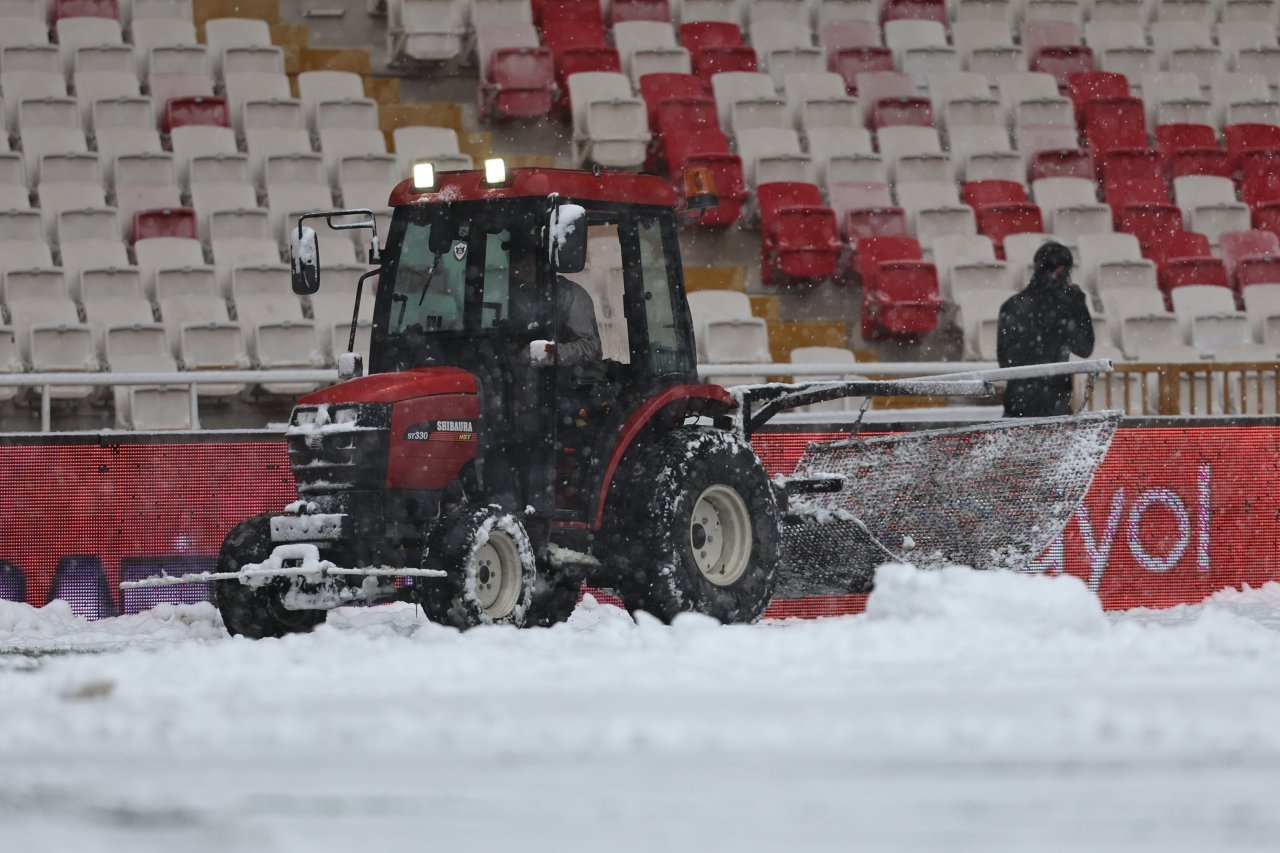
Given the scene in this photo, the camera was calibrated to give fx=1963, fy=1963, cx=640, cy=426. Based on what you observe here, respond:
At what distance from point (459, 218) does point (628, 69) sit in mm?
8417

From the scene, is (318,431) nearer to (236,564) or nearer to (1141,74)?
(236,564)

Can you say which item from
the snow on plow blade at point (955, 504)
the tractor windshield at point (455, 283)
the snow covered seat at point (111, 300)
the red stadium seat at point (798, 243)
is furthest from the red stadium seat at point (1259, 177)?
the tractor windshield at point (455, 283)

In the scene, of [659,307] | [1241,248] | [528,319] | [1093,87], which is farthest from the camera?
[1093,87]

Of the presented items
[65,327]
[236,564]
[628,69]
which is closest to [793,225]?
[628,69]

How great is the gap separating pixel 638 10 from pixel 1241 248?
554cm

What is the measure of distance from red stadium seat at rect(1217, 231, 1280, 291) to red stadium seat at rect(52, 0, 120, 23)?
9.26 metres

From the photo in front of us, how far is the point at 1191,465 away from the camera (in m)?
11.2

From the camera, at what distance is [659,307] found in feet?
28.9

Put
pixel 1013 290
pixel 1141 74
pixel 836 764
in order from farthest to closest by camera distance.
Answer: pixel 1141 74 → pixel 1013 290 → pixel 836 764

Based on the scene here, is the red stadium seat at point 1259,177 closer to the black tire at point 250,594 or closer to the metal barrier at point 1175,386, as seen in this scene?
the metal barrier at point 1175,386

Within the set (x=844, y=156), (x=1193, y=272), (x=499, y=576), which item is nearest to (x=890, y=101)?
(x=844, y=156)

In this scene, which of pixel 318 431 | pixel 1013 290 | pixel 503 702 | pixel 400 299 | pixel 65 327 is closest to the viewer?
pixel 503 702

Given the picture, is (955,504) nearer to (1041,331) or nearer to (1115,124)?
(1041,331)

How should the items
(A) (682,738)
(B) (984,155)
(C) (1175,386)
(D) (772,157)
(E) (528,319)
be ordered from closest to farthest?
(A) (682,738) → (E) (528,319) → (C) (1175,386) → (D) (772,157) → (B) (984,155)
